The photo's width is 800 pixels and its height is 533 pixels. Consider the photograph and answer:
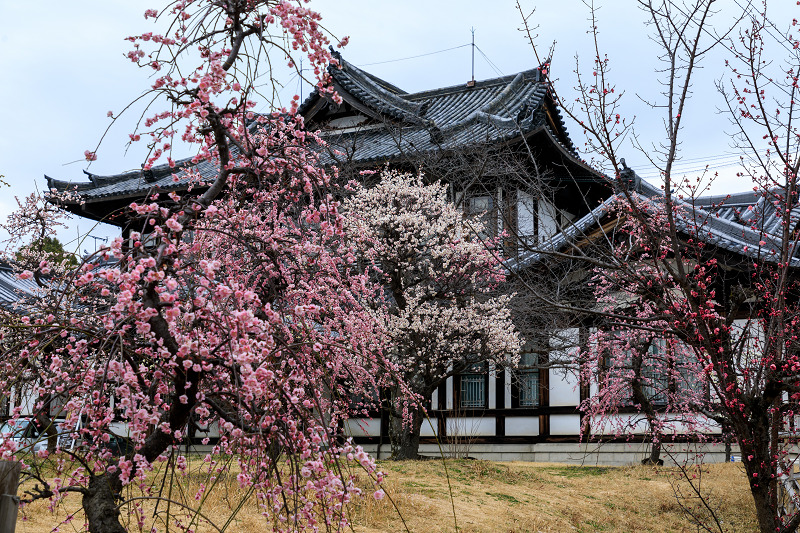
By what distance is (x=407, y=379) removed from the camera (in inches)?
559

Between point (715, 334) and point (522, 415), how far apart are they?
12284 mm

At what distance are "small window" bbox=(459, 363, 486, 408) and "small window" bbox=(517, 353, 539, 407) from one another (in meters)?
0.97

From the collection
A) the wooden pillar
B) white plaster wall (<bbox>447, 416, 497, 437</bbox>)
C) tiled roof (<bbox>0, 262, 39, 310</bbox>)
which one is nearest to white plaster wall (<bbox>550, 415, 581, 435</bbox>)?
white plaster wall (<bbox>447, 416, 497, 437</bbox>)

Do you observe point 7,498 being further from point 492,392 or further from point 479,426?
point 492,392

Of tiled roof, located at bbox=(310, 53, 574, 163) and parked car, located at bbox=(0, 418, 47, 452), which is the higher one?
tiled roof, located at bbox=(310, 53, 574, 163)

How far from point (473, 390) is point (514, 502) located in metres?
8.56

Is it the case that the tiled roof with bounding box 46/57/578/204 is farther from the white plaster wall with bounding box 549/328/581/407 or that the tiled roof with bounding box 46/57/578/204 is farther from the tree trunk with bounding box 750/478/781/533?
the tree trunk with bounding box 750/478/781/533

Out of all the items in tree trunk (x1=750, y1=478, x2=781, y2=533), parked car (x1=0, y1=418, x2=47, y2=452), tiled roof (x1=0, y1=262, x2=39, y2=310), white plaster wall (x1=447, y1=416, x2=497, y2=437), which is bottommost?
white plaster wall (x1=447, y1=416, x2=497, y2=437)

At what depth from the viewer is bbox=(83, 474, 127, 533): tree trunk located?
14.3 feet

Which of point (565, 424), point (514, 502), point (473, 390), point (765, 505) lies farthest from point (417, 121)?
point (765, 505)

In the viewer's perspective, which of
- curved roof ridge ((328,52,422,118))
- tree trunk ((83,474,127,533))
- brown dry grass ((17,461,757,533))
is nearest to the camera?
tree trunk ((83,474,127,533))

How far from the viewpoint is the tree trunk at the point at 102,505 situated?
4359 millimetres

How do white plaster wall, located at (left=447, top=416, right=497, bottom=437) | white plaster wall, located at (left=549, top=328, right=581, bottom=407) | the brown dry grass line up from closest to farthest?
1. the brown dry grass
2. white plaster wall, located at (left=549, top=328, right=581, bottom=407)
3. white plaster wall, located at (left=447, top=416, right=497, bottom=437)

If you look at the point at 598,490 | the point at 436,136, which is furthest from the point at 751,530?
the point at 436,136
